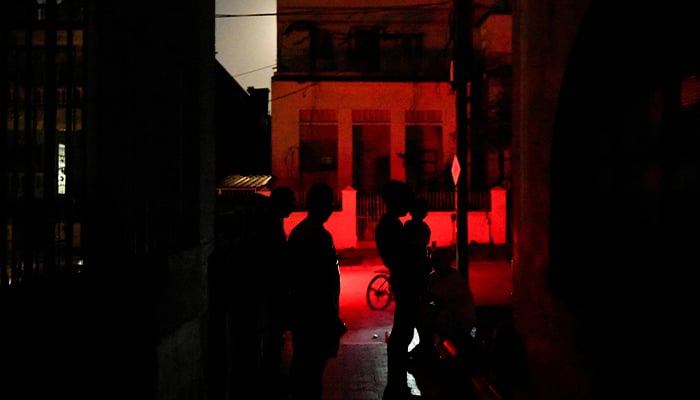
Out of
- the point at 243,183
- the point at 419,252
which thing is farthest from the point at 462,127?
the point at 243,183

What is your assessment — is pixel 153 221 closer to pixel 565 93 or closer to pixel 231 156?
pixel 565 93

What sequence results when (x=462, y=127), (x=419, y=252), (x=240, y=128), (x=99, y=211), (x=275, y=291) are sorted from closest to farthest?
(x=99, y=211) < (x=275, y=291) < (x=419, y=252) < (x=462, y=127) < (x=240, y=128)

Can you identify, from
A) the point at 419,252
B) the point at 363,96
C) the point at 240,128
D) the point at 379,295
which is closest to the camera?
the point at 419,252

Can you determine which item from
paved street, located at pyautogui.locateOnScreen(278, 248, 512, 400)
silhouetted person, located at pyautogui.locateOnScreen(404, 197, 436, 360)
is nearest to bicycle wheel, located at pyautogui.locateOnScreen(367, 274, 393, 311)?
paved street, located at pyautogui.locateOnScreen(278, 248, 512, 400)

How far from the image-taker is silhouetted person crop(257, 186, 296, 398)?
188 inches

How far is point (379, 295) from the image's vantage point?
37.1ft

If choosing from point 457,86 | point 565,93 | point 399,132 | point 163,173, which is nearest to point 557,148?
point 565,93

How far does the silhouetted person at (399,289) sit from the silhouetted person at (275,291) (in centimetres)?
103

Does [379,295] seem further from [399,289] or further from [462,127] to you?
[399,289]

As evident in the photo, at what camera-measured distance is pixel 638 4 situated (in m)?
3.96

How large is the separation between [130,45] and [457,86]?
7.10m

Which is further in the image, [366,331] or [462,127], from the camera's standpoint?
[462,127]

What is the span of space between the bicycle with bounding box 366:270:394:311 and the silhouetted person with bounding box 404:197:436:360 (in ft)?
14.9

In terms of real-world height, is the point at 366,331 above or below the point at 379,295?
below
